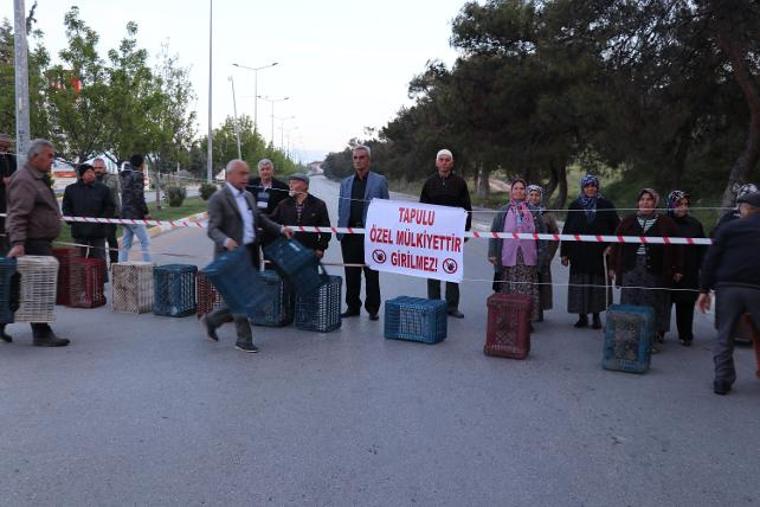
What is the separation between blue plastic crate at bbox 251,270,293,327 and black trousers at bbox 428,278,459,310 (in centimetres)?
179

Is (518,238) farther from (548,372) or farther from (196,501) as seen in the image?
(196,501)

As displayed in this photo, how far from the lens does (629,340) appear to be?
256 inches

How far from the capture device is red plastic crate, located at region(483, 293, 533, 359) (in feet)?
22.5

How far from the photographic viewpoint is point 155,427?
4895 millimetres

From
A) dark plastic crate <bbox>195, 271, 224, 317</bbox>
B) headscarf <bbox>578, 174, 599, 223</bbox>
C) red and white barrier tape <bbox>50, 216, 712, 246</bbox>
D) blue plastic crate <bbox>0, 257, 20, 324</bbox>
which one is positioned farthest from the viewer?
dark plastic crate <bbox>195, 271, 224, 317</bbox>

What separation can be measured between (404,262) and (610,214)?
8.12 feet

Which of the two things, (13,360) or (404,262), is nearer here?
(13,360)

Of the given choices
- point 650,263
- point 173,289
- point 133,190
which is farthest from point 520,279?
point 133,190

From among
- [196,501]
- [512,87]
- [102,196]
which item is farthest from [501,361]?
[512,87]

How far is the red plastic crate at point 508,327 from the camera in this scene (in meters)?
6.86

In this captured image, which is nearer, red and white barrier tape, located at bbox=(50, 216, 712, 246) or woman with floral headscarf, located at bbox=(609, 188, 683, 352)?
red and white barrier tape, located at bbox=(50, 216, 712, 246)

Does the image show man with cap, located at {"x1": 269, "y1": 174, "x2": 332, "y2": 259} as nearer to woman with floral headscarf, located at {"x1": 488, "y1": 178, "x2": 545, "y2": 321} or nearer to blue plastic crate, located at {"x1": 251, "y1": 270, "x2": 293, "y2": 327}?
blue plastic crate, located at {"x1": 251, "y1": 270, "x2": 293, "y2": 327}

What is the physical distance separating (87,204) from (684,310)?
814cm

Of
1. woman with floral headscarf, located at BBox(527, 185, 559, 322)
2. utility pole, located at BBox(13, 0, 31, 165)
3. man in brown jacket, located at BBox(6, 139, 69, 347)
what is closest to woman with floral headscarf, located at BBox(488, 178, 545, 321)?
woman with floral headscarf, located at BBox(527, 185, 559, 322)
